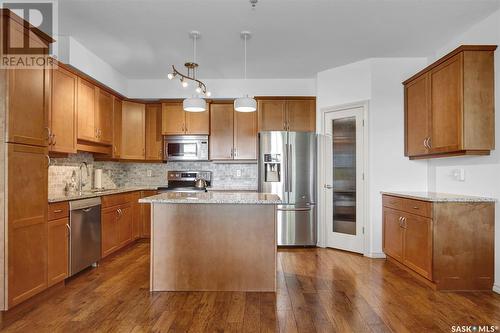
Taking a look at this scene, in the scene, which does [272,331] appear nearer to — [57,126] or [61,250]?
[61,250]

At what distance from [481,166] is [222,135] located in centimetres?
349

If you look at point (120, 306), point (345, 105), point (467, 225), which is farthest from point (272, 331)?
point (345, 105)

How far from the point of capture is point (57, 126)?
11.2 ft

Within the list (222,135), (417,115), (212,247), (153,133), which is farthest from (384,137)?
(153,133)

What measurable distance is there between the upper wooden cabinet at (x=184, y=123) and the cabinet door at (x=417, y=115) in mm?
2981

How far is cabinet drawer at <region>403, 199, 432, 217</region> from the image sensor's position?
3010 millimetres

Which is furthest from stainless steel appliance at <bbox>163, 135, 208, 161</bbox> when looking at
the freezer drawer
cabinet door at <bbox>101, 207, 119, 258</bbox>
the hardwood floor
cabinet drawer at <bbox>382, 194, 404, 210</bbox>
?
cabinet drawer at <bbox>382, 194, 404, 210</bbox>

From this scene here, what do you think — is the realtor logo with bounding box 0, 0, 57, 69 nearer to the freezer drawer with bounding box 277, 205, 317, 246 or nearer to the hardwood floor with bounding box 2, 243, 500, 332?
the hardwood floor with bounding box 2, 243, 500, 332

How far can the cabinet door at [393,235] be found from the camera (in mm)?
3555

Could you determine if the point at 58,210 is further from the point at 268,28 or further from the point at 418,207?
the point at 418,207

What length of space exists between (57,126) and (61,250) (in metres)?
1.36

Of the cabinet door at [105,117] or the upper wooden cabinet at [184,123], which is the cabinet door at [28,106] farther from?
the upper wooden cabinet at [184,123]

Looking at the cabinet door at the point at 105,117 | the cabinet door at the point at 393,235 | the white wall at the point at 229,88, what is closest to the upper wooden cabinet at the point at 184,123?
the white wall at the point at 229,88

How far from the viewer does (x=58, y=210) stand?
9.79 feet
